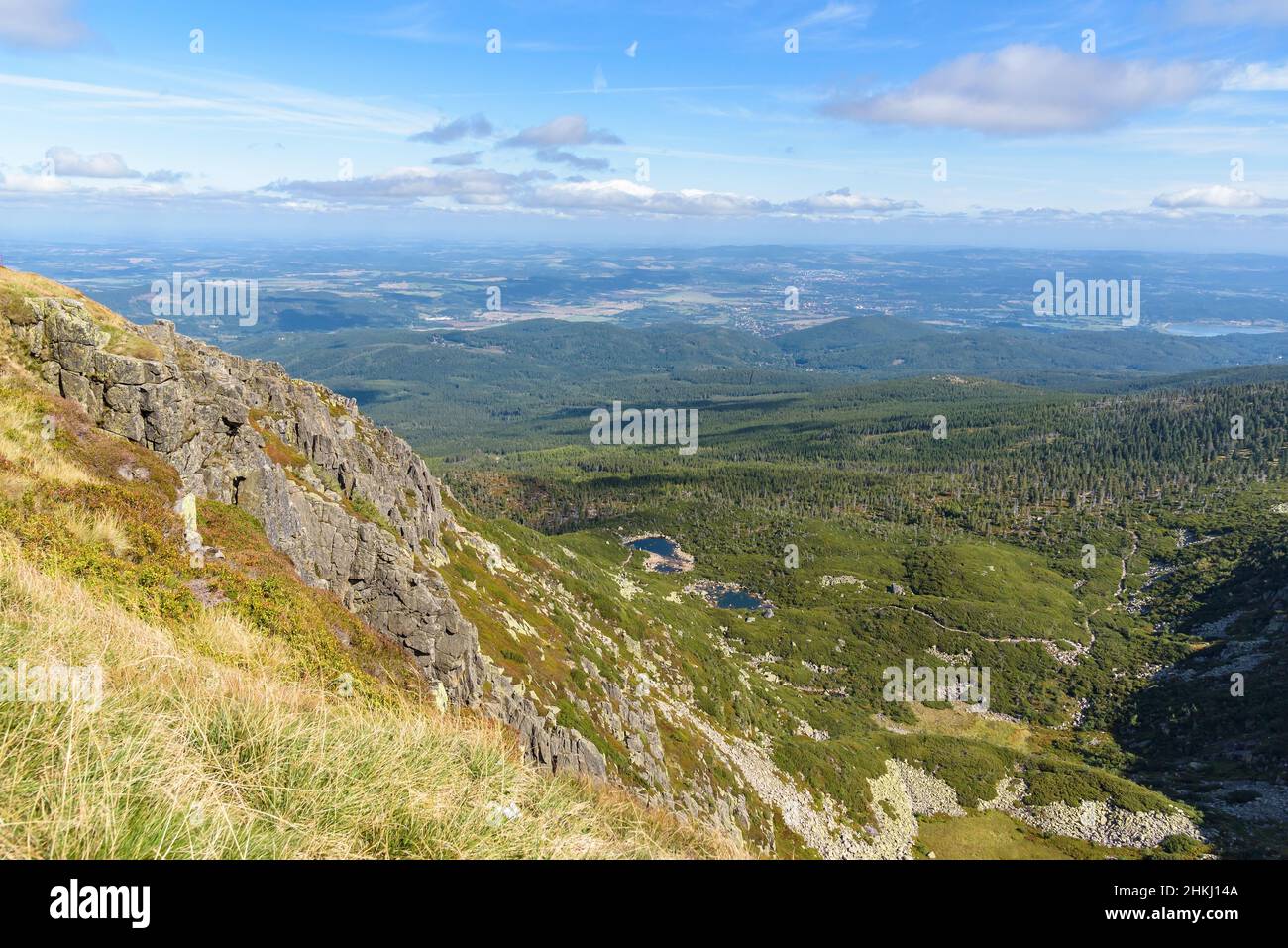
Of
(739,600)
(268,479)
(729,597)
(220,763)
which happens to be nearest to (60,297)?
(268,479)

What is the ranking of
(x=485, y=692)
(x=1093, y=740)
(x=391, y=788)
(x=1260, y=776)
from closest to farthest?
1. (x=391, y=788)
2. (x=485, y=692)
3. (x=1260, y=776)
4. (x=1093, y=740)

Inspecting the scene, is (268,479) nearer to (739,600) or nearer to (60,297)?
(60,297)

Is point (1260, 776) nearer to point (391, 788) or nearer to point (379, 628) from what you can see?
point (379, 628)

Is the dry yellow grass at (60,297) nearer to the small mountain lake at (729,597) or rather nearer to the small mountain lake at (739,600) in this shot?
the small mountain lake at (729,597)

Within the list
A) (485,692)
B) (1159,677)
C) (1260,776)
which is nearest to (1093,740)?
(1260,776)

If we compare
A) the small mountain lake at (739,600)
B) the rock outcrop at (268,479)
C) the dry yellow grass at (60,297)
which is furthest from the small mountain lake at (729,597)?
the dry yellow grass at (60,297)

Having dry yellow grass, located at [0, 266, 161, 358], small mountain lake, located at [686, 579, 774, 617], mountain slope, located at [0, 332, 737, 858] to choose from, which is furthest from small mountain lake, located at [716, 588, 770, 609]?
mountain slope, located at [0, 332, 737, 858]

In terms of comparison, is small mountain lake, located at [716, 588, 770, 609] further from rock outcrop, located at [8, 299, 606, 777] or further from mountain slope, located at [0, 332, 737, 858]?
mountain slope, located at [0, 332, 737, 858]
